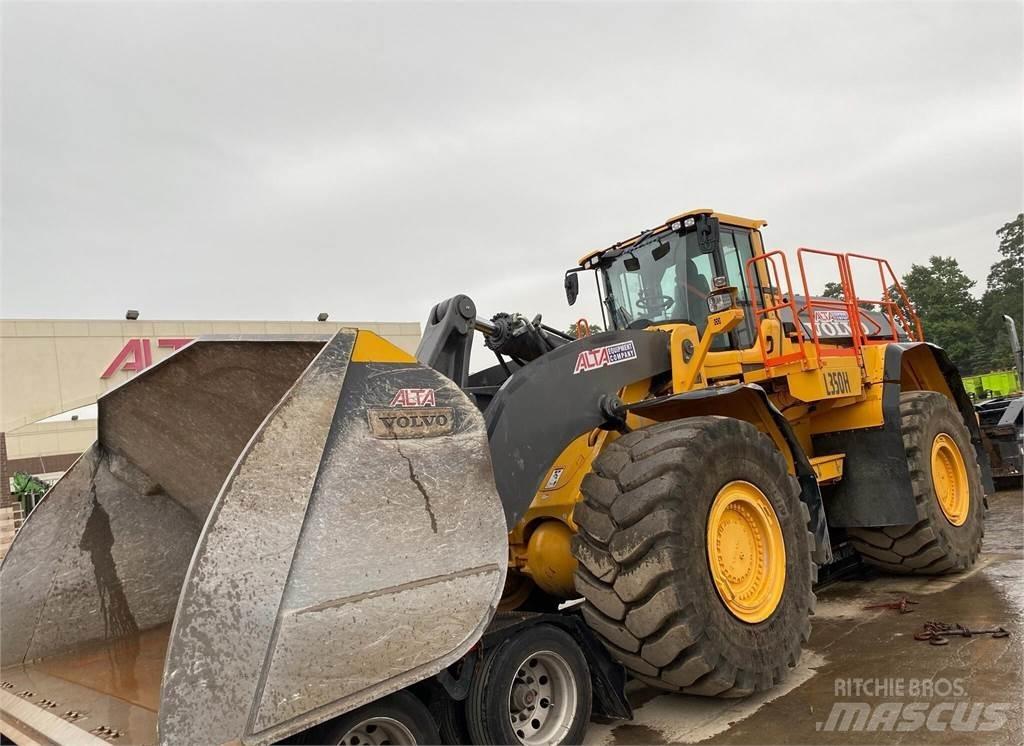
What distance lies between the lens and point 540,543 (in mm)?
4555

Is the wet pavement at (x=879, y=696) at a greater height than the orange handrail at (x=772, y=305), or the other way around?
the orange handrail at (x=772, y=305)

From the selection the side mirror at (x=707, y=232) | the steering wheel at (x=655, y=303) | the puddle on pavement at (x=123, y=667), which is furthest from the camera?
the steering wheel at (x=655, y=303)

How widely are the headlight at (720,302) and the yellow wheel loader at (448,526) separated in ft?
0.05

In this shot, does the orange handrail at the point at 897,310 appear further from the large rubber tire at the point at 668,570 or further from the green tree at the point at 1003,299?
the green tree at the point at 1003,299

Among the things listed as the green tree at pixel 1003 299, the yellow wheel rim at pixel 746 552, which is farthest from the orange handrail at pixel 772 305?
the green tree at pixel 1003 299

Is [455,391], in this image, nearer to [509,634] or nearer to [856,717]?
[509,634]

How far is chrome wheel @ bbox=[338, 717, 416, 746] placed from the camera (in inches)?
114

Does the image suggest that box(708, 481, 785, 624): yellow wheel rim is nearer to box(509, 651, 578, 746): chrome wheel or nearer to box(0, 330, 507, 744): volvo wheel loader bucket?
box(509, 651, 578, 746): chrome wheel

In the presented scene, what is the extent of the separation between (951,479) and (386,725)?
5.94m

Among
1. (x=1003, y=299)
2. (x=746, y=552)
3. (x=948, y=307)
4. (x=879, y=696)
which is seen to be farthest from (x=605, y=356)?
(x=1003, y=299)

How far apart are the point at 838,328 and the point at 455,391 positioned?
453 centimetres

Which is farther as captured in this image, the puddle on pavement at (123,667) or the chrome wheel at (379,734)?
the puddle on pavement at (123,667)

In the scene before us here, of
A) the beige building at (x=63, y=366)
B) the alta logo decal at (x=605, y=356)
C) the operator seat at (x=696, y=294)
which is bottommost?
the alta logo decal at (x=605, y=356)

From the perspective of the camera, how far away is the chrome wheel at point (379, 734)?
2887 mm
